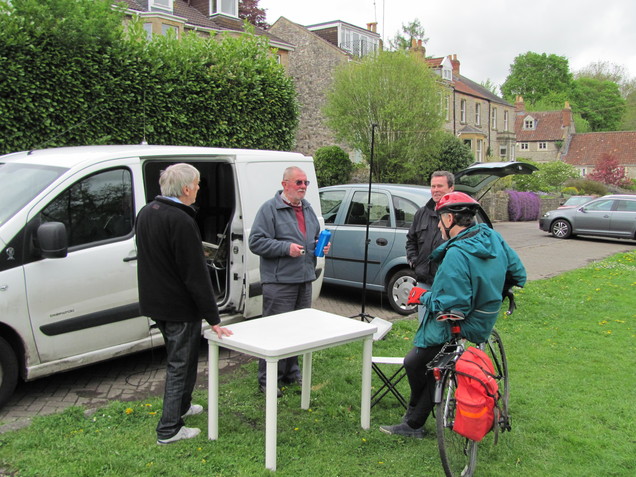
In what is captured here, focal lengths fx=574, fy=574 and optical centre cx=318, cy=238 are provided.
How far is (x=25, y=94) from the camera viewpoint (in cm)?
890

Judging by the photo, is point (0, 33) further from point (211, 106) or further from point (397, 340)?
point (397, 340)

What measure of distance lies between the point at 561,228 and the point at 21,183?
20.8 metres

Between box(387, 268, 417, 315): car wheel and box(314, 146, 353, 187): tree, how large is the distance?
13.6 m

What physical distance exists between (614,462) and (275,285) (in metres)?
2.96

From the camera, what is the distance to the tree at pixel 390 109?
76.7 ft

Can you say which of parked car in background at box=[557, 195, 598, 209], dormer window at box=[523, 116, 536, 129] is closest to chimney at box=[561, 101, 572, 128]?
dormer window at box=[523, 116, 536, 129]

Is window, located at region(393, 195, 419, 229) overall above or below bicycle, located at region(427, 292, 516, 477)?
above

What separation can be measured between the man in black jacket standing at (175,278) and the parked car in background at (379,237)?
4414mm

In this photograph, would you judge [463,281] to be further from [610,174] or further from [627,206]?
[610,174]

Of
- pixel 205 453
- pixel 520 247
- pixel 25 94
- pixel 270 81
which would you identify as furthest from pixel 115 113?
pixel 520 247

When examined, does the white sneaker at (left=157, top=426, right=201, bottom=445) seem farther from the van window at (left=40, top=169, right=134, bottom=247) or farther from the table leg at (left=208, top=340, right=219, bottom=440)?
the van window at (left=40, top=169, right=134, bottom=247)

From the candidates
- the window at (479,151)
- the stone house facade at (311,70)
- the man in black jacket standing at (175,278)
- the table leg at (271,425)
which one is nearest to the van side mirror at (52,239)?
the man in black jacket standing at (175,278)

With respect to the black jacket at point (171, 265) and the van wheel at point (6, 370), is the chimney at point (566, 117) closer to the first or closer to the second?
the black jacket at point (171, 265)

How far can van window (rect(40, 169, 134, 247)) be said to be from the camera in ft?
16.4
